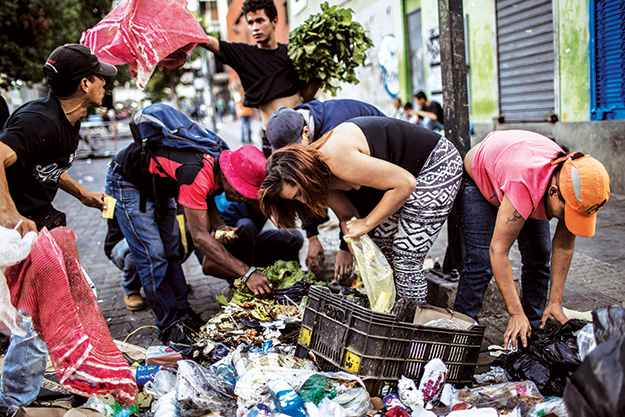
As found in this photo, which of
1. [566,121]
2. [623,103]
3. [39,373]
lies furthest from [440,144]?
[566,121]

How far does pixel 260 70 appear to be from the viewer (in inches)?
175

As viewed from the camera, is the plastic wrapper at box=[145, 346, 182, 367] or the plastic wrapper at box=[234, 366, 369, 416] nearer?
the plastic wrapper at box=[234, 366, 369, 416]

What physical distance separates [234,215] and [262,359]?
2153 millimetres

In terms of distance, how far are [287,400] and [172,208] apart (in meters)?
2.29

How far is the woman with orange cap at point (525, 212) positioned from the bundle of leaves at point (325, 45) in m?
1.81

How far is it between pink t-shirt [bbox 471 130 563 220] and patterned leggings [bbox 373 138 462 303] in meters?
0.16

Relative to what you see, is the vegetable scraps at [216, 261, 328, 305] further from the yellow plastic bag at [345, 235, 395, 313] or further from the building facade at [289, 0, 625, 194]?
the building facade at [289, 0, 625, 194]

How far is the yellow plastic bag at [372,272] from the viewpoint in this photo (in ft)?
9.63

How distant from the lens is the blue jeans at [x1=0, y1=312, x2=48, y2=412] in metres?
2.26

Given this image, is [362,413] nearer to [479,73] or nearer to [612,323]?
[612,323]

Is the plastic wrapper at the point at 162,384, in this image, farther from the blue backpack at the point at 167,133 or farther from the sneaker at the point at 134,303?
the sneaker at the point at 134,303

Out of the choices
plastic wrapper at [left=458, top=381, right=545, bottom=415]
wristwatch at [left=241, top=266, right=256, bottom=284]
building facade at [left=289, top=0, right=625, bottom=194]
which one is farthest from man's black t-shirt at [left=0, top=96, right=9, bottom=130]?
building facade at [left=289, top=0, right=625, bottom=194]

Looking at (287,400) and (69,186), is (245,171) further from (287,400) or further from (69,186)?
(287,400)

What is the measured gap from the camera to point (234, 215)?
4.59 metres
